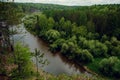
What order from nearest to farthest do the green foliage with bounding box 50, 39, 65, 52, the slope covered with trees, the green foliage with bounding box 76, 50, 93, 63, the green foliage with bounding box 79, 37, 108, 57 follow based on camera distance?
the slope covered with trees
the green foliage with bounding box 76, 50, 93, 63
the green foliage with bounding box 79, 37, 108, 57
the green foliage with bounding box 50, 39, 65, 52

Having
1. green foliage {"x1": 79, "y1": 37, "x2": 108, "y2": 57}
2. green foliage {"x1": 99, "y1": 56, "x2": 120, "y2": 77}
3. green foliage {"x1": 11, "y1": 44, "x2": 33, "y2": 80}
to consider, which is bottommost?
green foliage {"x1": 99, "y1": 56, "x2": 120, "y2": 77}

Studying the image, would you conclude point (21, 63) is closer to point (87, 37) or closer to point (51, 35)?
point (87, 37)

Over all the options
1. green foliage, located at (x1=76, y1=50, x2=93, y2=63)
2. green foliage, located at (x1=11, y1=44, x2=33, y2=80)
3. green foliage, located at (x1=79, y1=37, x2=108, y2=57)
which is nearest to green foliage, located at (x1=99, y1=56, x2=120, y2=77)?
green foliage, located at (x1=76, y1=50, x2=93, y2=63)

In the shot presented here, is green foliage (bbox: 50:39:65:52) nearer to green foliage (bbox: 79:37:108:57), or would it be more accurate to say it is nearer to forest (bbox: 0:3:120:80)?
forest (bbox: 0:3:120:80)

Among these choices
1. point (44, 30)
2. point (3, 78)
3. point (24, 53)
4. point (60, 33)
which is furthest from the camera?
point (44, 30)

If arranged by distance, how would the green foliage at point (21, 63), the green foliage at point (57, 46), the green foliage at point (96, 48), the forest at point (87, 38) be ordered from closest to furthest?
the green foliage at point (21, 63)
the forest at point (87, 38)
the green foliage at point (96, 48)
the green foliage at point (57, 46)

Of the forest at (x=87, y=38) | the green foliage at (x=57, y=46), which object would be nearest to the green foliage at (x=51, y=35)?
the forest at (x=87, y=38)

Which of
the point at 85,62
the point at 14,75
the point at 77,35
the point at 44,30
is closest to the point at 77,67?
the point at 85,62

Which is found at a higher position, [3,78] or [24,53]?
[24,53]

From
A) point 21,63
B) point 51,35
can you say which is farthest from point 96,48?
point 21,63

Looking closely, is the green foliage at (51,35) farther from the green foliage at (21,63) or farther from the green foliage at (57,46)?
the green foliage at (21,63)

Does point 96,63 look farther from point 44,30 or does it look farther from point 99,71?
point 44,30
